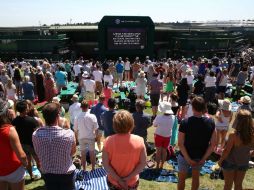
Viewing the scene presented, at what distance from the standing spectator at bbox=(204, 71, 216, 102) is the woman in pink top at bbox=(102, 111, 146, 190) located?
8.48m

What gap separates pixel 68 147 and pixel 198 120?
6.13 ft

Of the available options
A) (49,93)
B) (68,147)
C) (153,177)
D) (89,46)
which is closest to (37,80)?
(49,93)

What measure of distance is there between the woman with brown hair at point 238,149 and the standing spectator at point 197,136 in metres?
0.27

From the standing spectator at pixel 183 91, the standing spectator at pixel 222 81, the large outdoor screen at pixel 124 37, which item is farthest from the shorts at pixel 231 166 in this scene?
the large outdoor screen at pixel 124 37

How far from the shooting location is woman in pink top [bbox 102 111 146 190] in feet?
11.7

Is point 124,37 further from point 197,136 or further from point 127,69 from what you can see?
point 197,136

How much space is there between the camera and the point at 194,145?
14.8 feet

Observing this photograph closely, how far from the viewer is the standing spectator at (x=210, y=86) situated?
11516 millimetres

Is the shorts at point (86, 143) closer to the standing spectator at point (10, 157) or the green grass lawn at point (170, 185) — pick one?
the green grass lawn at point (170, 185)

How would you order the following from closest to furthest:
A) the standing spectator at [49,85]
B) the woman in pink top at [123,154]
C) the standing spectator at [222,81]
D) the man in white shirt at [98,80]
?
the woman in pink top at [123,154], the standing spectator at [49,85], the standing spectator at [222,81], the man in white shirt at [98,80]

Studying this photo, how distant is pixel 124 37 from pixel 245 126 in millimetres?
21197

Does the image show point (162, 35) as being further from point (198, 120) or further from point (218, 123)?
point (198, 120)

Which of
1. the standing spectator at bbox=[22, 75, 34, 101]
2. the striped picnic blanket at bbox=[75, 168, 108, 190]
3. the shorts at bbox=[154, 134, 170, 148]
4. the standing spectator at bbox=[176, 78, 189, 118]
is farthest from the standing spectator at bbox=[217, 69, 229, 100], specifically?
the striped picnic blanket at bbox=[75, 168, 108, 190]

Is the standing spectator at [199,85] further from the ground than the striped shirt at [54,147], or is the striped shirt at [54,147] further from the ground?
the striped shirt at [54,147]
